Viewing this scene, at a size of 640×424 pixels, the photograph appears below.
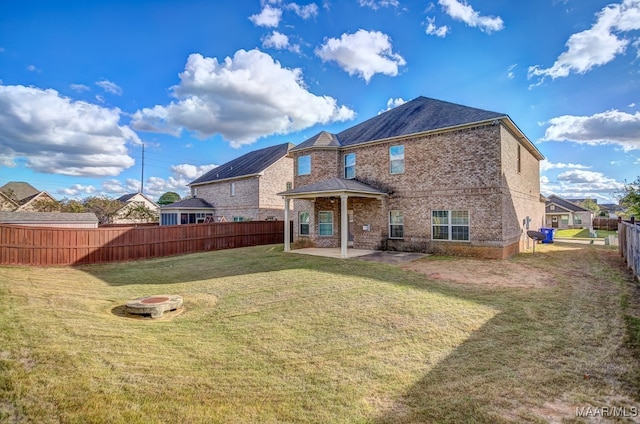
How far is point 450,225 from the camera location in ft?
47.9

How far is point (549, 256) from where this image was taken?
14773 mm

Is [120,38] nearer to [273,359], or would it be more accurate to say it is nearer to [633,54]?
[273,359]

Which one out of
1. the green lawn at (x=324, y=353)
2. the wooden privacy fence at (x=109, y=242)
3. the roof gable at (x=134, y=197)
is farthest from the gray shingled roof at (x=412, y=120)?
the roof gable at (x=134, y=197)

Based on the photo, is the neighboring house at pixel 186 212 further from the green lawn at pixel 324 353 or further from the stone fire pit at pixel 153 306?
the stone fire pit at pixel 153 306

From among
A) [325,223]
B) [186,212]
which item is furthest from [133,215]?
[325,223]

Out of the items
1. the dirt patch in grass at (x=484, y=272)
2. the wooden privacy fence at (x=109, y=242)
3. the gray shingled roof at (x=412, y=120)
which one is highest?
the gray shingled roof at (x=412, y=120)

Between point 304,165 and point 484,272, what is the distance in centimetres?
1181

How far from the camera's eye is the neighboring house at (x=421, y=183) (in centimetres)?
1368

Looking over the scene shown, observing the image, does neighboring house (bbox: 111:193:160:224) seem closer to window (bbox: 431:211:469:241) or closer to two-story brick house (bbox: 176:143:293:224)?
two-story brick house (bbox: 176:143:293:224)

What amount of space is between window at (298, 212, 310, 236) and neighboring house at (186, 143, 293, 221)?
7999mm

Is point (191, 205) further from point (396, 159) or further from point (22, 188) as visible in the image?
point (22, 188)

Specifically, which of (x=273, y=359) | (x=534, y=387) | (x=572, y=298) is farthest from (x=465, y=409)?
(x=572, y=298)

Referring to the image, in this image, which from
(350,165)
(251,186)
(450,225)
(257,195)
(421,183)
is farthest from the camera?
(251,186)

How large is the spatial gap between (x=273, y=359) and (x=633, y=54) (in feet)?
67.7
